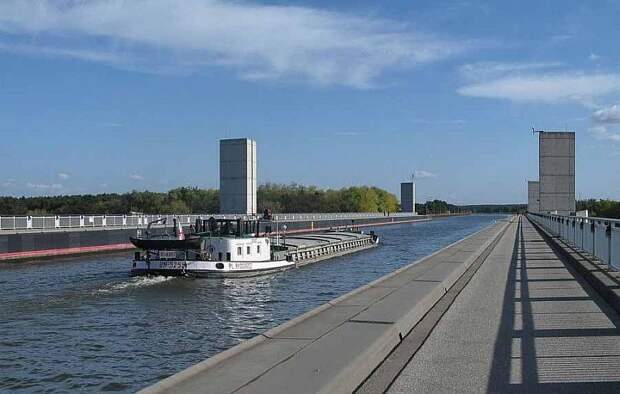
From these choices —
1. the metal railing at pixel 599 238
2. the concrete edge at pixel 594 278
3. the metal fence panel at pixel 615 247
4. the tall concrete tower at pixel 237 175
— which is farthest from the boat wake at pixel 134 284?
the tall concrete tower at pixel 237 175

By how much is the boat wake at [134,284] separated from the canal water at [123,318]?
0.05 m

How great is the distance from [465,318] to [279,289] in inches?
731

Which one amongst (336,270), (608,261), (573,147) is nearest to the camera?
(608,261)

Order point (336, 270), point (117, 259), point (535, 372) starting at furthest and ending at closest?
point (117, 259) → point (336, 270) → point (535, 372)

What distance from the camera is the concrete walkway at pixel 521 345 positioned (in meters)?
8.34

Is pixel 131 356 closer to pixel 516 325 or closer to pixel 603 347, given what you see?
pixel 516 325

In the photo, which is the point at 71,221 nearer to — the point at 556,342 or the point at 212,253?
the point at 212,253

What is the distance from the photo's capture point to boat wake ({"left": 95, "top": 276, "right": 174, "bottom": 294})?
95.9 feet

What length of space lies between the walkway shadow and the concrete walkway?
13mm

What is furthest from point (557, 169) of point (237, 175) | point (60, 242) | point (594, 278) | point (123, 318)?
point (237, 175)

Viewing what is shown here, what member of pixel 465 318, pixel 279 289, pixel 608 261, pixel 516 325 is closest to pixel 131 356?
pixel 465 318

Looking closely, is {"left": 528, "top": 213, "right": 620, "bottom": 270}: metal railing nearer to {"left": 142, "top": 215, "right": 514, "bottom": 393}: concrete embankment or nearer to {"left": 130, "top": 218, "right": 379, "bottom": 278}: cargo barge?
{"left": 142, "top": 215, "right": 514, "bottom": 393}: concrete embankment

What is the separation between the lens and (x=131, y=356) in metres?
15.8

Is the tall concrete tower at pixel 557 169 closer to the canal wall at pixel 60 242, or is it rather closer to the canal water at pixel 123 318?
the canal water at pixel 123 318
